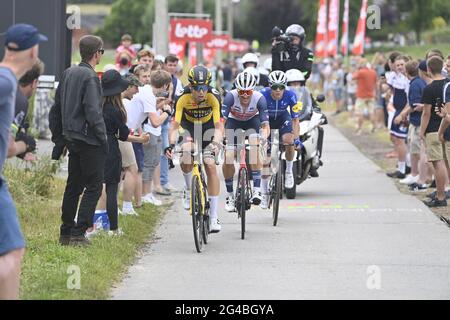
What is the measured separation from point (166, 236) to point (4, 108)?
568 cm

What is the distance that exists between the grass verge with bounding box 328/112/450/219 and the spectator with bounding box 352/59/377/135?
521 mm

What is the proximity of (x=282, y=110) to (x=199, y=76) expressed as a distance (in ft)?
9.09

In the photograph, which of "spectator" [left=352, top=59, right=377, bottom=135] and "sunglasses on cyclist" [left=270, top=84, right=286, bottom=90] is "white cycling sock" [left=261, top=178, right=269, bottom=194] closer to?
"sunglasses on cyclist" [left=270, top=84, right=286, bottom=90]

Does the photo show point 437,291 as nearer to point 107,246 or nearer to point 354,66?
point 107,246

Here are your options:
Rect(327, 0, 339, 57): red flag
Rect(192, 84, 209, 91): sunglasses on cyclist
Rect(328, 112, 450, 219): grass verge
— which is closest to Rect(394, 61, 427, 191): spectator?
Rect(328, 112, 450, 219): grass verge

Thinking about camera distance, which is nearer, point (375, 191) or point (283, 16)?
point (375, 191)

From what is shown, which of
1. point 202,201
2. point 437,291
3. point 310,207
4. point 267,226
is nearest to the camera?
point 437,291

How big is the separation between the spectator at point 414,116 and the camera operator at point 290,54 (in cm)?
166

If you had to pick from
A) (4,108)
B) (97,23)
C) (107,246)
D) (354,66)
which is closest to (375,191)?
(107,246)

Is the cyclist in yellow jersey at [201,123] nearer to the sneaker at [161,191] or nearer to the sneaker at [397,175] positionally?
the sneaker at [161,191]

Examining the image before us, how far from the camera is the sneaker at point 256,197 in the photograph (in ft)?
42.5

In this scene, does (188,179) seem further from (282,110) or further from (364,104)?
(364,104)

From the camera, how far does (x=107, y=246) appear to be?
1106 cm

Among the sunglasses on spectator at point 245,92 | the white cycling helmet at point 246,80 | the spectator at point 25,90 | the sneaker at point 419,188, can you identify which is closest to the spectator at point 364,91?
the sneaker at point 419,188
